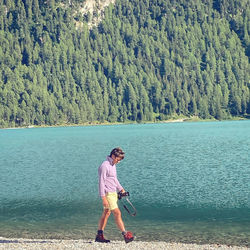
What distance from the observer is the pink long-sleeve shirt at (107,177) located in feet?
73.2

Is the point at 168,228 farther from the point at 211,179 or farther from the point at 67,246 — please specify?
the point at 211,179

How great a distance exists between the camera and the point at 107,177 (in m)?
22.7

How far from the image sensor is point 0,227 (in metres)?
32.6

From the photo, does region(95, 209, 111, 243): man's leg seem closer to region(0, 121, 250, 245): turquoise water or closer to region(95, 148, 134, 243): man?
region(95, 148, 134, 243): man

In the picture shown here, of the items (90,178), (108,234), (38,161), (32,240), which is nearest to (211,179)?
(90,178)

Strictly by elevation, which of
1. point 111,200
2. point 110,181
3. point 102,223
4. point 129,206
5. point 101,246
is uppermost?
point 110,181

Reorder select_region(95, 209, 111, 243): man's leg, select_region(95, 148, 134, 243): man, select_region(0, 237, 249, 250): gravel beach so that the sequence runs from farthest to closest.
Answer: select_region(0, 237, 249, 250): gravel beach < select_region(95, 209, 111, 243): man's leg < select_region(95, 148, 134, 243): man

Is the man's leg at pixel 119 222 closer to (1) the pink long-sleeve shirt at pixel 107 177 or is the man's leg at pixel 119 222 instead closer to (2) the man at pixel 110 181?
(2) the man at pixel 110 181

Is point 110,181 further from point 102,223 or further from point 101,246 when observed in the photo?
point 101,246

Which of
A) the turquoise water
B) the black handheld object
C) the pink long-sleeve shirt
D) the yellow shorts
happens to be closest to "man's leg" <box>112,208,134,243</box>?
the yellow shorts

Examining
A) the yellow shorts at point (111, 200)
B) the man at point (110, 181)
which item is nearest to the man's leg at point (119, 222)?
the man at point (110, 181)

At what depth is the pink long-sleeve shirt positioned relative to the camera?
73.2 ft

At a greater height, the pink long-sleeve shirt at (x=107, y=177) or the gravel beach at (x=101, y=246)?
the pink long-sleeve shirt at (x=107, y=177)

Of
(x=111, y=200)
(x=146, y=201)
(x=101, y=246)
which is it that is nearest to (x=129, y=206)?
(x=146, y=201)
